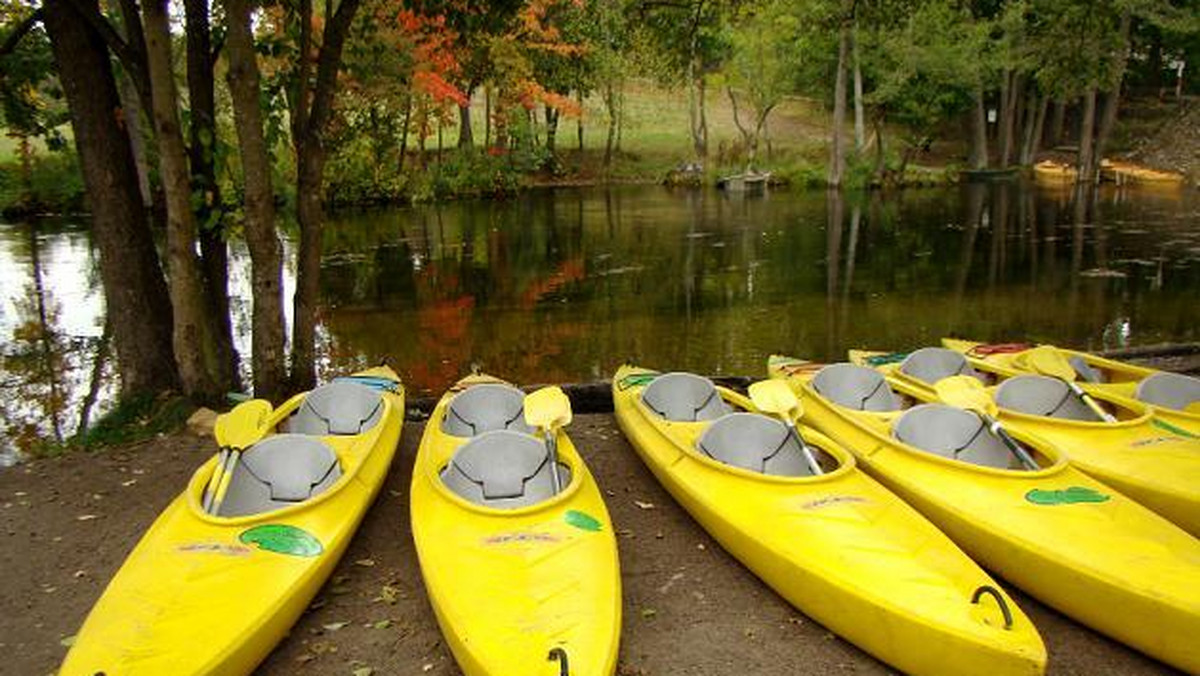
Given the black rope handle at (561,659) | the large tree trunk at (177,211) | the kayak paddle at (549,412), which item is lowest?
the black rope handle at (561,659)

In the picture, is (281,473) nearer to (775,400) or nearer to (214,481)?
(214,481)

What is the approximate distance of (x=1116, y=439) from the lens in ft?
16.0

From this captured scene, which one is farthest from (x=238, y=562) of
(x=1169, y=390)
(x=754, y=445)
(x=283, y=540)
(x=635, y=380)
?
(x=1169, y=390)

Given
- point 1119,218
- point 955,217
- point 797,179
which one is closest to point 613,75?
point 797,179

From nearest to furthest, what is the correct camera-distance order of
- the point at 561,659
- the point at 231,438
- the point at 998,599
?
the point at 561,659, the point at 998,599, the point at 231,438

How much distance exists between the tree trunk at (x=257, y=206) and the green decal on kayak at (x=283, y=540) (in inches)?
105

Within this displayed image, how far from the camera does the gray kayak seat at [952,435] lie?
488 cm

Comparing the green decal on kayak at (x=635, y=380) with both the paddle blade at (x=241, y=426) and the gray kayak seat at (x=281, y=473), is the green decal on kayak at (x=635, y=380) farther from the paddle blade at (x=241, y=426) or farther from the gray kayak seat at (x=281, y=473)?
the paddle blade at (x=241, y=426)

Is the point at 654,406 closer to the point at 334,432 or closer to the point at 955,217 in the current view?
the point at 334,432

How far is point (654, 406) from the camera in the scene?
5.94 metres

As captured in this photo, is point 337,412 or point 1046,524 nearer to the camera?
point 1046,524

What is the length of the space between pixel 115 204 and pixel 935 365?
6.20 metres

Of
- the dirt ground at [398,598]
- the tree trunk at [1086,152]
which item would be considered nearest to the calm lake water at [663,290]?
the dirt ground at [398,598]

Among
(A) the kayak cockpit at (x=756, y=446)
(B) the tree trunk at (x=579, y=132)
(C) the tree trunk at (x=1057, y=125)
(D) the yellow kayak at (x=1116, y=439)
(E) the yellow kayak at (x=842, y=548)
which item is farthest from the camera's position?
(C) the tree trunk at (x=1057, y=125)
